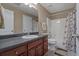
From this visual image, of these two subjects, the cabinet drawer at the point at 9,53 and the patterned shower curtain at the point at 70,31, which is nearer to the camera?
the cabinet drawer at the point at 9,53

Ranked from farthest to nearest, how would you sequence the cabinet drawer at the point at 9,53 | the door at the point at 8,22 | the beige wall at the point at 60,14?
the beige wall at the point at 60,14, the door at the point at 8,22, the cabinet drawer at the point at 9,53

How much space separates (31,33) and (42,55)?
1.35ft

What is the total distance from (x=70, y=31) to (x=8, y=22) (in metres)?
1.00

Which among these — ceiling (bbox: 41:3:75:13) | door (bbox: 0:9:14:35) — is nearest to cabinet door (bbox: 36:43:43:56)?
door (bbox: 0:9:14:35)

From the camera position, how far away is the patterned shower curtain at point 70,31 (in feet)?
5.43

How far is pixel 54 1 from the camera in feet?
5.51

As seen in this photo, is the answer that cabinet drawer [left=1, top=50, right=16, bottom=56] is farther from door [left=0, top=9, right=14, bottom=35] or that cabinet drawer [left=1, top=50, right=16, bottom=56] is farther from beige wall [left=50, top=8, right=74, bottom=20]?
beige wall [left=50, top=8, right=74, bottom=20]

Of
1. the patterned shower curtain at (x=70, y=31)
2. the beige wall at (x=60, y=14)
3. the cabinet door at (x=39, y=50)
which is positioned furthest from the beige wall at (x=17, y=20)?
the patterned shower curtain at (x=70, y=31)

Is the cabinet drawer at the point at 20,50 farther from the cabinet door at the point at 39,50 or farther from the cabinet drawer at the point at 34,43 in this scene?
the cabinet door at the point at 39,50

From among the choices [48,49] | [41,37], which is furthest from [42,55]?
[41,37]

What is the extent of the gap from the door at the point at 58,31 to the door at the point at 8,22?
2.17ft

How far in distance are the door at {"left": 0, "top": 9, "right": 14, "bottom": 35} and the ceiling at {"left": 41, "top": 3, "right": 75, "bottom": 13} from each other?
0.55 meters

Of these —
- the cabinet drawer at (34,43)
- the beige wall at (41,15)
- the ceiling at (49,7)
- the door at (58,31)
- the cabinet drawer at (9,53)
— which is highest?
the ceiling at (49,7)

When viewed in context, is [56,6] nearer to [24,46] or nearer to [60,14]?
[60,14]
